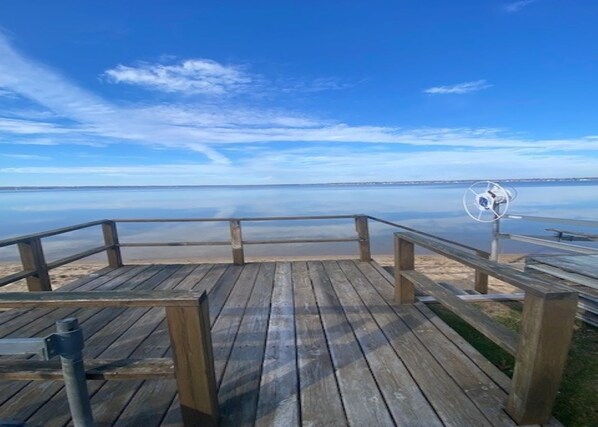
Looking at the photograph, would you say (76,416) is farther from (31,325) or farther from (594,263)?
(594,263)

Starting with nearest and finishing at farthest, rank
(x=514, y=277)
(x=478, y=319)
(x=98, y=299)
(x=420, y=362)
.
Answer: (x=98, y=299), (x=514, y=277), (x=478, y=319), (x=420, y=362)

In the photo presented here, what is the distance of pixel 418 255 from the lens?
38.5 ft

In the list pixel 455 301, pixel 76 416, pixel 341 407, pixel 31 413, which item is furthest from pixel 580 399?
pixel 31 413

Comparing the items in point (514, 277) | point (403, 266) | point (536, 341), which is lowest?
point (403, 266)

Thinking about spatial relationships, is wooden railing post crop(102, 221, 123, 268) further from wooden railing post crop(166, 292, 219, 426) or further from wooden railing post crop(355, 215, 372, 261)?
wooden railing post crop(166, 292, 219, 426)

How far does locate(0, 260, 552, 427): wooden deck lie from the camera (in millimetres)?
1960

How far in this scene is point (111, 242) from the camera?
18.2 ft

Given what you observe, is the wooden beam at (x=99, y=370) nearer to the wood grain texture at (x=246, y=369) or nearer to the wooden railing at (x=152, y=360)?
the wooden railing at (x=152, y=360)

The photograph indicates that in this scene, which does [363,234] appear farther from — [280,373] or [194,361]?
[194,361]

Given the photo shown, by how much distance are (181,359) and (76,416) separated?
1.77 feet

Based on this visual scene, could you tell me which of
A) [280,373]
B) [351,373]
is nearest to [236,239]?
[280,373]

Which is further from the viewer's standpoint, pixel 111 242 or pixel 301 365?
pixel 111 242

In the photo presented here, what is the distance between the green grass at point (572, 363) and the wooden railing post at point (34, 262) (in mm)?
5290

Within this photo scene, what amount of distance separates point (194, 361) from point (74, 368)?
1.83 ft
